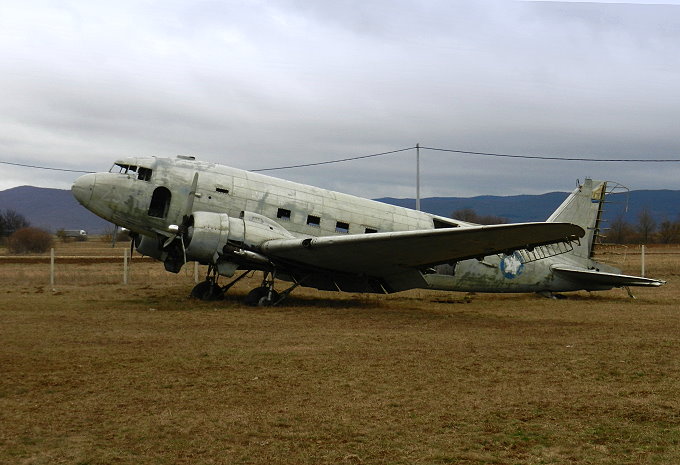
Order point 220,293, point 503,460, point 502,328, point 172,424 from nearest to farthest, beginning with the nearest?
point 503,460
point 172,424
point 502,328
point 220,293

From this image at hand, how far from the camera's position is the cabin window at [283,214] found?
670 inches

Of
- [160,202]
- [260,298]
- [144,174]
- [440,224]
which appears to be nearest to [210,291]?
[260,298]

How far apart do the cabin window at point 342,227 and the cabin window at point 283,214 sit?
1.41 m

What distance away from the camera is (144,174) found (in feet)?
53.8

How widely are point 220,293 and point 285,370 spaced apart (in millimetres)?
10311

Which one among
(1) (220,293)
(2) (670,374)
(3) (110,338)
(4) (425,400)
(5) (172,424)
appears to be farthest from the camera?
(1) (220,293)

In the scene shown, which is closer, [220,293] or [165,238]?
[165,238]

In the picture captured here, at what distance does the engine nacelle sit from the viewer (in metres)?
15.0

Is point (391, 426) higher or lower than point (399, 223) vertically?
lower

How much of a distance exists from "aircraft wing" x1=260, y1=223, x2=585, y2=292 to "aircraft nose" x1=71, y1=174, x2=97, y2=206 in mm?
4777

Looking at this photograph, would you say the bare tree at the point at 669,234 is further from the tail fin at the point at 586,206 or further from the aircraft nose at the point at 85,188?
the aircraft nose at the point at 85,188

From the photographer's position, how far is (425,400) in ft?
21.5

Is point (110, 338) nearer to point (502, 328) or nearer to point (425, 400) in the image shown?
point (425, 400)

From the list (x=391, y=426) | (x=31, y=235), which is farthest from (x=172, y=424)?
(x=31, y=235)
